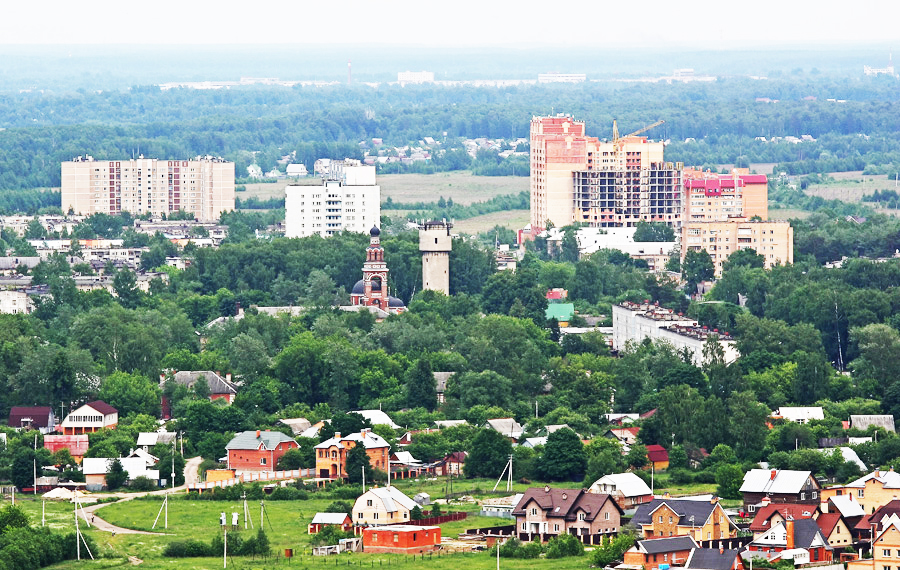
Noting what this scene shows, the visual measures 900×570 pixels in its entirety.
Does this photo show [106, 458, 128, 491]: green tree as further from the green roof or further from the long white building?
the green roof

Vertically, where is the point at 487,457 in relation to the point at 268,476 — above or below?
above

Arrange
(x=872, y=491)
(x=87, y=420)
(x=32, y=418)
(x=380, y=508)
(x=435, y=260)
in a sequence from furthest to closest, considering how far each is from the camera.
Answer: (x=435, y=260) < (x=32, y=418) < (x=87, y=420) < (x=872, y=491) < (x=380, y=508)

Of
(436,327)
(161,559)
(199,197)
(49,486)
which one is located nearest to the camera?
(161,559)

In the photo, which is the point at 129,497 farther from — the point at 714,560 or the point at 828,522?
the point at 828,522

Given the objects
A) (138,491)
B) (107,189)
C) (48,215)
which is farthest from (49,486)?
(107,189)

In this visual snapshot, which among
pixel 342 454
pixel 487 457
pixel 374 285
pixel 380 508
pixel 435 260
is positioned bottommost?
pixel 487 457

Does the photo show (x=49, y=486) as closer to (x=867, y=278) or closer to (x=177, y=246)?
(x=867, y=278)

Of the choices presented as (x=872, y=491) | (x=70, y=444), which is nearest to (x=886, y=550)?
(x=872, y=491)

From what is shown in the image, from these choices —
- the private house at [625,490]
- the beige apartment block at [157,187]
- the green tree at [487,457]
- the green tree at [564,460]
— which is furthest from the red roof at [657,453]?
the beige apartment block at [157,187]
